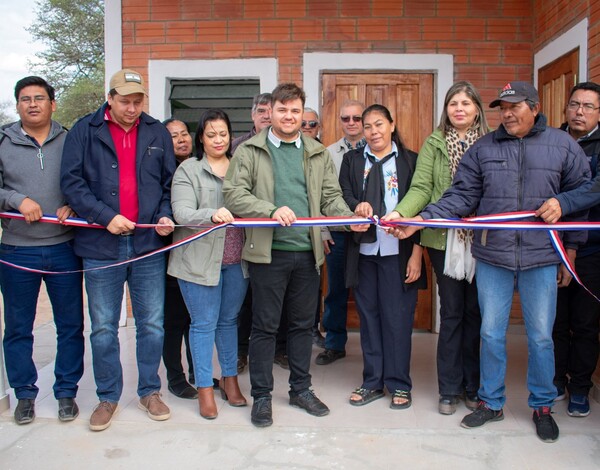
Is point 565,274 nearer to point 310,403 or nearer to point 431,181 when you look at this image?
point 431,181

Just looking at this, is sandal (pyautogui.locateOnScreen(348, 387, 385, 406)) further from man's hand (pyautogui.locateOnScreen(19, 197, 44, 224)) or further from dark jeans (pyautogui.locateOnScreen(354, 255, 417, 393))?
man's hand (pyautogui.locateOnScreen(19, 197, 44, 224))

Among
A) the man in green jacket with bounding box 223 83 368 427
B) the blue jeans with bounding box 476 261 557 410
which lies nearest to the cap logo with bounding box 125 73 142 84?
the man in green jacket with bounding box 223 83 368 427

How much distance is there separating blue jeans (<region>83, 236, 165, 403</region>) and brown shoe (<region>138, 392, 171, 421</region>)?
9 centimetres

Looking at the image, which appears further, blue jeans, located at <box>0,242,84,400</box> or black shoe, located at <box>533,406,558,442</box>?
blue jeans, located at <box>0,242,84,400</box>

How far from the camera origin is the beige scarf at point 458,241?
13.1 ft

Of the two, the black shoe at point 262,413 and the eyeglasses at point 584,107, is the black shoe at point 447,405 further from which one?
the eyeglasses at point 584,107

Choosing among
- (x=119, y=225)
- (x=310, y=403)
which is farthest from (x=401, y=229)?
(x=119, y=225)

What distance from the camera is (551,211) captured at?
3.55 metres

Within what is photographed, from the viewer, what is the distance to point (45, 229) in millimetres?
4012

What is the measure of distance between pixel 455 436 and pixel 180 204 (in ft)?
6.98

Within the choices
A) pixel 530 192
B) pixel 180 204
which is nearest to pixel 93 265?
pixel 180 204

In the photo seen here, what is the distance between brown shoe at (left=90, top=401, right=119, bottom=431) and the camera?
394cm

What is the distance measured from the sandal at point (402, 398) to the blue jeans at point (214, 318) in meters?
1.06

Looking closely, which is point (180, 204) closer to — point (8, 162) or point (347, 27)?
point (8, 162)
